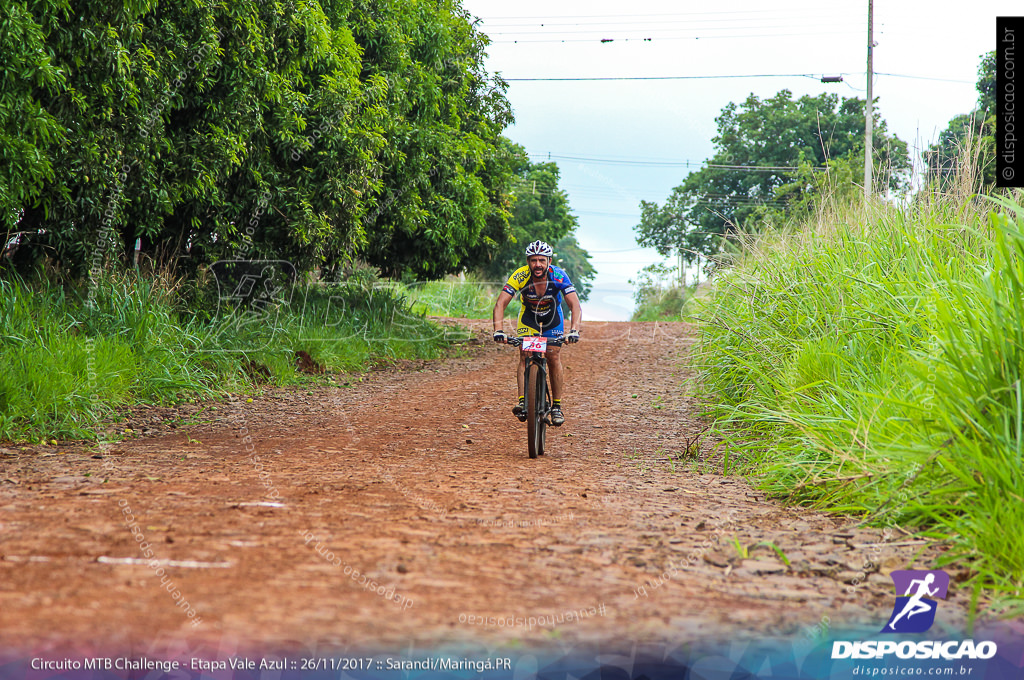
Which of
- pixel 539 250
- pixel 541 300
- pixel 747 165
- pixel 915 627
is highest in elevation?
pixel 747 165

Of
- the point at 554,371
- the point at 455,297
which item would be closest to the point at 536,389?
the point at 554,371

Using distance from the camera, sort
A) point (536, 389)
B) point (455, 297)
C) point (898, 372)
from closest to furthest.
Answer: point (898, 372) → point (536, 389) → point (455, 297)

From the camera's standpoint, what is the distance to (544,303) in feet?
27.9

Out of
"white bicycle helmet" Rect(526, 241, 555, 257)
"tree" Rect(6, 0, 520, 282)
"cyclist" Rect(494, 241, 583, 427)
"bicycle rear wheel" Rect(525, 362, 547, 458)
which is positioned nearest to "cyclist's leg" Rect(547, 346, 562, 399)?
"cyclist" Rect(494, 241, 583, 427)

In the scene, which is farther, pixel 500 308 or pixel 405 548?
pixel 500 308

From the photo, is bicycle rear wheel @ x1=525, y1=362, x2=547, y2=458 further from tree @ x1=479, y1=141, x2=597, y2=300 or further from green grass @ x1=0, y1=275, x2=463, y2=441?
tree @ x1=479, y1=141, x2=597, y2=300

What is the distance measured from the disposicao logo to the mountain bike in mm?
3947

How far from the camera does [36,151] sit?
7.90m

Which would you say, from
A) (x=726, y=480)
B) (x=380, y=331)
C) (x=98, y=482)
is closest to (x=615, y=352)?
→ (x=380, y=331)

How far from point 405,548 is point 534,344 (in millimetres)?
3845

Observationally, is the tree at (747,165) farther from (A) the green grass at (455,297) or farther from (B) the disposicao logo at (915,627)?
(B) the disposicao logo at (915,627)

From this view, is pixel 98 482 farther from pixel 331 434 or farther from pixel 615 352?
pixel 615 352

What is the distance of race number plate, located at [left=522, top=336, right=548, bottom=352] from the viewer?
788 centimetres

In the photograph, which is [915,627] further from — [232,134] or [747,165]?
[747,165]
